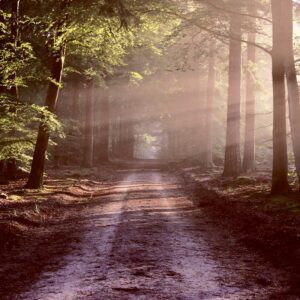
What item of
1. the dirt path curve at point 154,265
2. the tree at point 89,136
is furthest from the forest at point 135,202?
the tree at point 89,136

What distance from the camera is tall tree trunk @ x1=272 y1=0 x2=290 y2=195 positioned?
13.6 m

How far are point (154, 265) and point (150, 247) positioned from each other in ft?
4.22

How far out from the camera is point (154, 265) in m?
6.78

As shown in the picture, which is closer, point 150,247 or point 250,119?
point 150,247

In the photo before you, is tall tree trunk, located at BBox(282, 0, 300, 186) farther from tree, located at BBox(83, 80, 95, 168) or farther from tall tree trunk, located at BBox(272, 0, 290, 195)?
tree, located at BBox(83, 80, 95, 168)

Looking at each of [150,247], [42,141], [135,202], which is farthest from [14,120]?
[150,247]

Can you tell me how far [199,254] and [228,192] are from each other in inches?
322

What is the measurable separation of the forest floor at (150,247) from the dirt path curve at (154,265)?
Result: 0.05ft

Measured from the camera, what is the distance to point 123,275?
6.25 meters

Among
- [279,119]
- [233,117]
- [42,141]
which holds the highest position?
[233,117]

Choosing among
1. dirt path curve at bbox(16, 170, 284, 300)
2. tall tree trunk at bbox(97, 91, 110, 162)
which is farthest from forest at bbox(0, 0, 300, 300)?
tall tree trunk at bbox(97, 91, 110, 162)

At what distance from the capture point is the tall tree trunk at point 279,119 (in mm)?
13602

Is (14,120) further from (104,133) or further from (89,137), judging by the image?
(104,133)

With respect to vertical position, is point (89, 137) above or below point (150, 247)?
above
